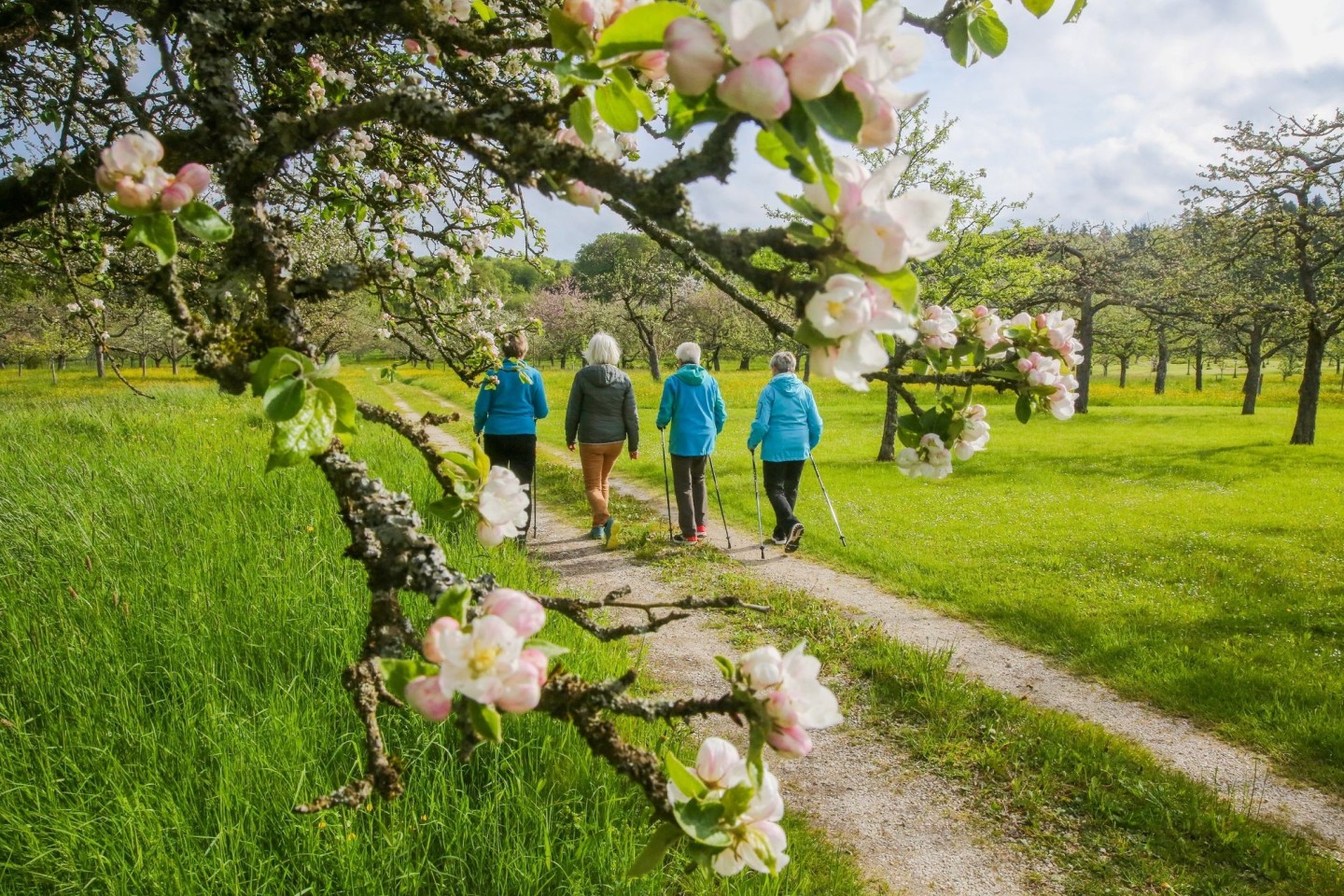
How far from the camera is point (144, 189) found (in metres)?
1.00

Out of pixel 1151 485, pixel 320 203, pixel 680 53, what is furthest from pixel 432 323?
pixel 1151 485

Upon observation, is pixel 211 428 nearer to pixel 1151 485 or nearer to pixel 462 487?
pixel 462 487

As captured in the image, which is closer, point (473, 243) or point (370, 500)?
point (370, 500)

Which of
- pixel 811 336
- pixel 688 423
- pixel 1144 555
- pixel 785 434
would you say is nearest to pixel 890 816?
pixel 811 336

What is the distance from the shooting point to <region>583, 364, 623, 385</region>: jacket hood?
7750mm

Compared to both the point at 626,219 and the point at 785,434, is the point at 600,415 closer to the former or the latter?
the point at 785,434

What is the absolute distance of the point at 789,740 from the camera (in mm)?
Result: 896

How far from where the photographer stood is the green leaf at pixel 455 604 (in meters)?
0.84

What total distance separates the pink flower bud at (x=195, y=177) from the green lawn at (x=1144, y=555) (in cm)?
552

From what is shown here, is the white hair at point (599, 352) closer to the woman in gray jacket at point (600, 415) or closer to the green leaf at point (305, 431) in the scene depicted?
the woman in gray jacket at point (600, 415)

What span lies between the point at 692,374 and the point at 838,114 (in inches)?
287

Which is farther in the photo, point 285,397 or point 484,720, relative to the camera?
point 285,397

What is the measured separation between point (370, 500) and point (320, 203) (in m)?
2.60

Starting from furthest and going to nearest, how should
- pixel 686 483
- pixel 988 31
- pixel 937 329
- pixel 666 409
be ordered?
pixel 666 409 < pixel 686 483 < pixel 937 329 < pixel 988 31
